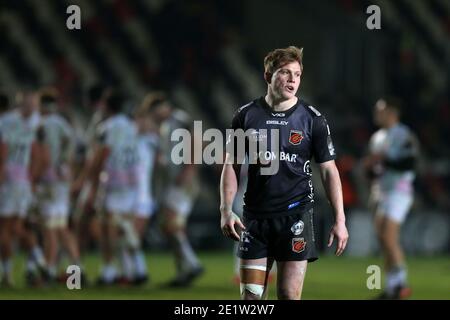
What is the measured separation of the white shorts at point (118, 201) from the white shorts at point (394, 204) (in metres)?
2.77

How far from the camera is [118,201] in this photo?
1266cm

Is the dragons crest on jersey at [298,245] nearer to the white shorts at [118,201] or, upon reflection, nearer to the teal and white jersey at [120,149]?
the teal and white jersey at [120,149]

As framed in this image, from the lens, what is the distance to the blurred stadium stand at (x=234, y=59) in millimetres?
22828

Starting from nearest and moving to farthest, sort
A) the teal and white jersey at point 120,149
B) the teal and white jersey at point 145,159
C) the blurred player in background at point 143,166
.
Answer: the teal and white jersey at point 120,149
the blurred player in background at point 143,166
the teal and white jersey at point 145,159

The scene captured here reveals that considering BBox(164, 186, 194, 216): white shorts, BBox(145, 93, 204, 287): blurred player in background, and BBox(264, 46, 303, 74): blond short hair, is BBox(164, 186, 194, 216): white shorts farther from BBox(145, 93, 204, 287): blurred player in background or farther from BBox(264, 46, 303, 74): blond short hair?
BBox(264, 46, 303, 74): blond short hair

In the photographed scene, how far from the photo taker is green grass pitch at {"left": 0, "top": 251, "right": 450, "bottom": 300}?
11477 mm

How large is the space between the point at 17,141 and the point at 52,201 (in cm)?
100

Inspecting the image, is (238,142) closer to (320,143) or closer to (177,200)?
(320,143)

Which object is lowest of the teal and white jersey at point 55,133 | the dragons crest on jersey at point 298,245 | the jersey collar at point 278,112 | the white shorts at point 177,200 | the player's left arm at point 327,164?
the dragons crest on jersey at point 298,245

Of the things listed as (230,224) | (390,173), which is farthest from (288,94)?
(390,173)

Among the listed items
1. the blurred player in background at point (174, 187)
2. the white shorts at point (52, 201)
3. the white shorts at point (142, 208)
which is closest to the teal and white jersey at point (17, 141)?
the white shorts at point (52, 201)
